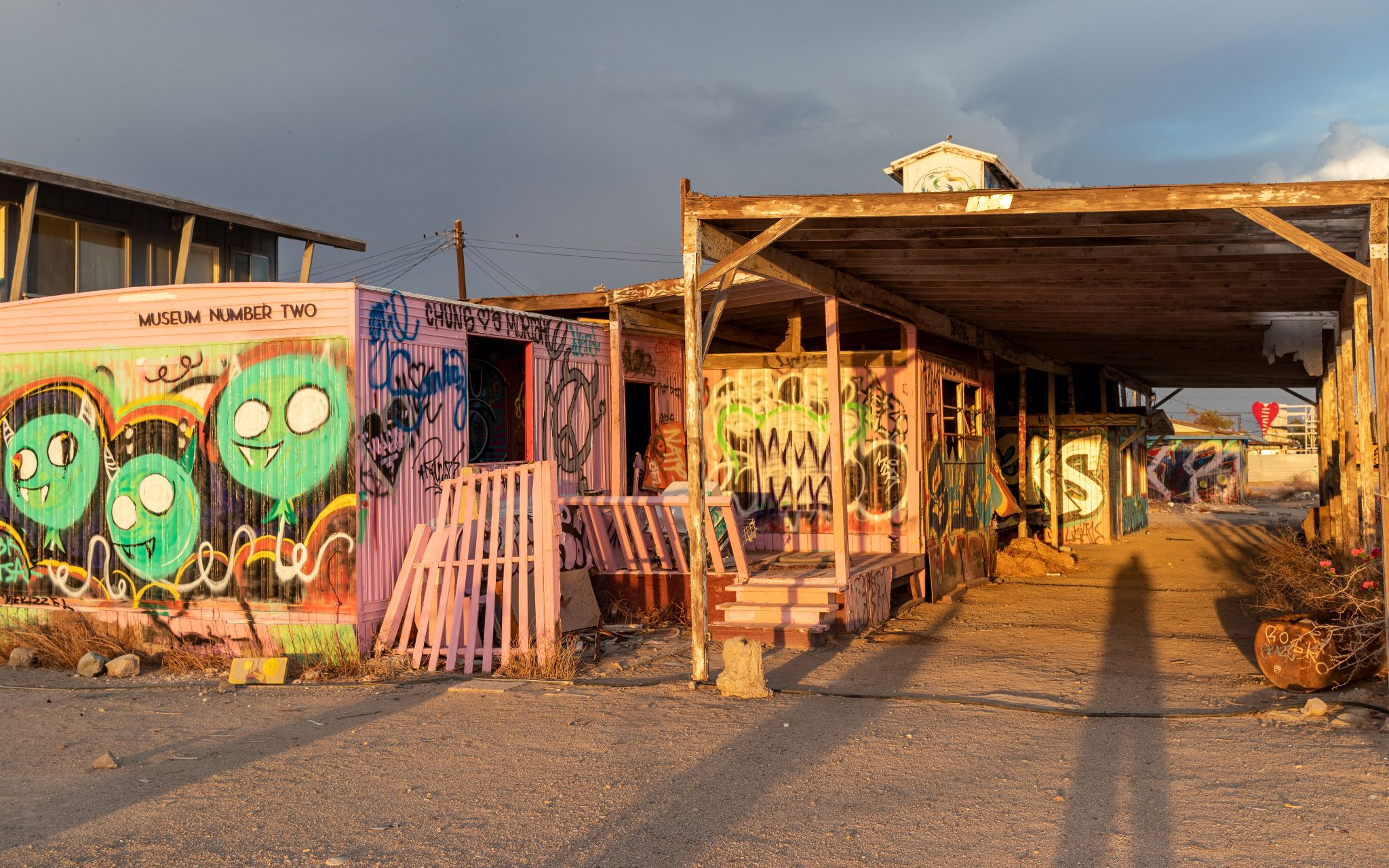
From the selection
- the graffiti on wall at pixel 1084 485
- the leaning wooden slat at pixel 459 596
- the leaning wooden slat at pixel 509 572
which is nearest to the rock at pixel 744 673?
the leaning wooden slat at pixel 509 572

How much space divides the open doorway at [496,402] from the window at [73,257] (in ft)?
25.5

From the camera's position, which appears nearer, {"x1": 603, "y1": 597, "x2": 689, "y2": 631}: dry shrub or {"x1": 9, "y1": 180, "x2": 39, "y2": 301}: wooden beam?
{"x1": 603, "y1": 597, "x2": 689, "y2": 631}: dry shrub

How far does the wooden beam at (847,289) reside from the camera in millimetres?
8672

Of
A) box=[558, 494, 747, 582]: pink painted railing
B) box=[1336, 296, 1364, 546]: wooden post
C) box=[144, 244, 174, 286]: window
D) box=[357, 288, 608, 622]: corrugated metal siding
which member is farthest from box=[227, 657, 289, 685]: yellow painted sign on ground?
box=[144, 244, 174, 286]: window

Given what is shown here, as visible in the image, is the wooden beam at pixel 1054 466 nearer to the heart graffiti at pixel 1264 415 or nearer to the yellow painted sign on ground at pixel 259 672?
the yellow painted sign on ground at pixel 259 672

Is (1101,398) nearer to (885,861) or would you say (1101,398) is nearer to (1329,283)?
(1329,283)

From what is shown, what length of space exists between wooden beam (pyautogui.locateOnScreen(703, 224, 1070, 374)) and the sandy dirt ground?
10.8 ft

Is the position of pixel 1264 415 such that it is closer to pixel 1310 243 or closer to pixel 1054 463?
pixel 1054 463

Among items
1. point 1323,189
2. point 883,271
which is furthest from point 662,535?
point 1323,189

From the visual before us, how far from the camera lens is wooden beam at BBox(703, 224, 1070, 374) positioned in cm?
867

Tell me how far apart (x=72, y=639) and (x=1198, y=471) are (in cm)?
3767

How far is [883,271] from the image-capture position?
1030 centimetres

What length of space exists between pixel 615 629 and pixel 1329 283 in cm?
761

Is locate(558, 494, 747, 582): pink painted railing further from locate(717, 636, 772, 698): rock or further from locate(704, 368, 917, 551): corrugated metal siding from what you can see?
locate(717, 636, 772, 698): rock
